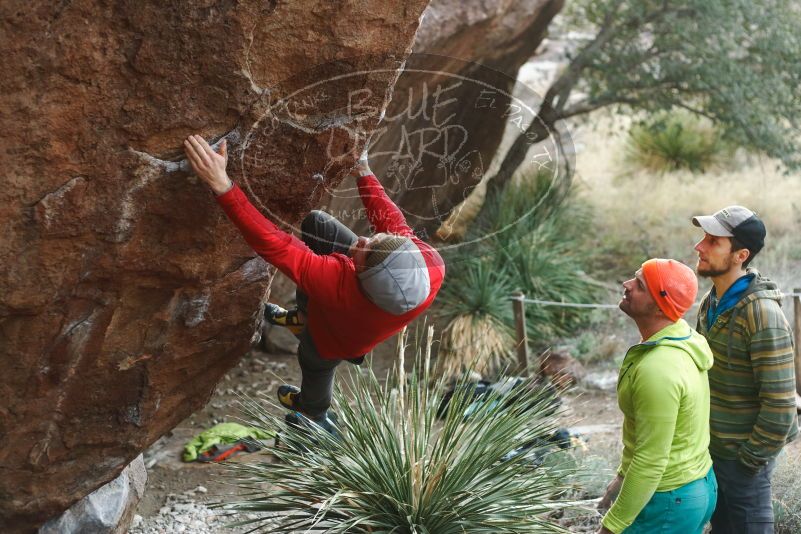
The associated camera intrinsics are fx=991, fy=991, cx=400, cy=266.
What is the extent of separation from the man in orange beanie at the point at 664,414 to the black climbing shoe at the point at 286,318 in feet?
5.57

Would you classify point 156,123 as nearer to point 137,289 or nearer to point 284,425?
point 137,289

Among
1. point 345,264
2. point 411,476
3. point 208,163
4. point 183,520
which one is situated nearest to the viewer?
point 208,163

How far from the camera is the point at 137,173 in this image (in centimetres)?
345

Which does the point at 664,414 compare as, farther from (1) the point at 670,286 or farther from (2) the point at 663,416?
(1) the point at 670,286

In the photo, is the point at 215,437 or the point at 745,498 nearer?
the point at 745,498

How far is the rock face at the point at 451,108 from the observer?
4.38 metres

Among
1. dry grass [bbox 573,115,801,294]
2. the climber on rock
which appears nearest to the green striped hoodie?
the climber on rock

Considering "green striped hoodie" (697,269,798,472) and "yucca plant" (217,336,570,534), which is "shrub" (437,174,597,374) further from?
"green striped hoodie" (697,269,798,472)

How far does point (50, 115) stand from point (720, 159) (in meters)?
12.5

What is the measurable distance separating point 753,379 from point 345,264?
5.32 feet

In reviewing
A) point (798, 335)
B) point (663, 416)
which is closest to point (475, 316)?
point (798, 335)

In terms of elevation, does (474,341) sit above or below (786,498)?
below

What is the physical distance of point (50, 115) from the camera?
10.5ft

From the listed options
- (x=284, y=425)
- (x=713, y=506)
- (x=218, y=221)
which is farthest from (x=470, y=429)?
(x=218, y=221)
